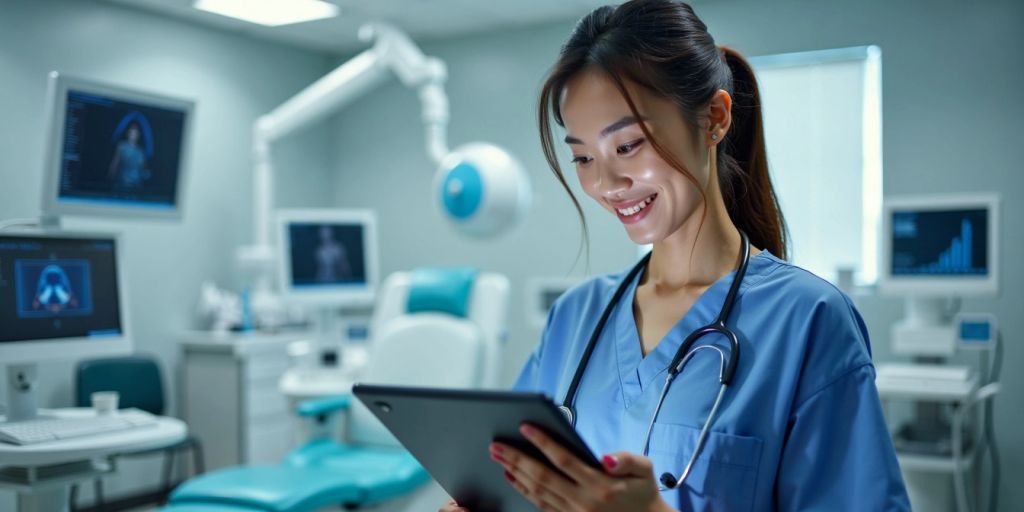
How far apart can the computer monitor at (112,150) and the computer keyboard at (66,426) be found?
0.54m

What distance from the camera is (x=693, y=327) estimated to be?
110 centimetres

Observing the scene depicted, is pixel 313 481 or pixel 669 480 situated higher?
pixel 669 480

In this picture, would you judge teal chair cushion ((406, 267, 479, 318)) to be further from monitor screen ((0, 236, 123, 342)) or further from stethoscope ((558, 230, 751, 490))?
stethoscope ((558, 230, 751, 490))

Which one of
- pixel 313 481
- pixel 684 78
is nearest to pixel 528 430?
pixel 684 78

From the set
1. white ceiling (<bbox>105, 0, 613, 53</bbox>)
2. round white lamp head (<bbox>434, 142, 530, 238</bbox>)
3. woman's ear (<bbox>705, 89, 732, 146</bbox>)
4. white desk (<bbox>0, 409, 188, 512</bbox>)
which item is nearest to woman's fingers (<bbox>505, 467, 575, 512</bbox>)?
woman's ear (<bbox>705, 89, 732, 146</bbox>)

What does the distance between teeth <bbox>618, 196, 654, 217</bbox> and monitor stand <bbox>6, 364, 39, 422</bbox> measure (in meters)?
1.76

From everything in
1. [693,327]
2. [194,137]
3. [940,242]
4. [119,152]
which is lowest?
[693,327]

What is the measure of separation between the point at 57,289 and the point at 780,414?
6.25ft

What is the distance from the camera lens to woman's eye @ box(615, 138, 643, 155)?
103 centimetres

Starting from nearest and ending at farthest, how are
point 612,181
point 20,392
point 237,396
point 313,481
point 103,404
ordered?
point 612,181 → point 20,392 → point 103,404 → point 313,481 → point 237,396

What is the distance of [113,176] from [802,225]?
270 cm

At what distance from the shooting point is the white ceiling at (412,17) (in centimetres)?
421

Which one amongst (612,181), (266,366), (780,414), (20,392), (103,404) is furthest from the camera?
(266,366)

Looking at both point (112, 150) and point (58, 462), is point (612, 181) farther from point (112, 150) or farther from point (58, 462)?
point (112, 150)
